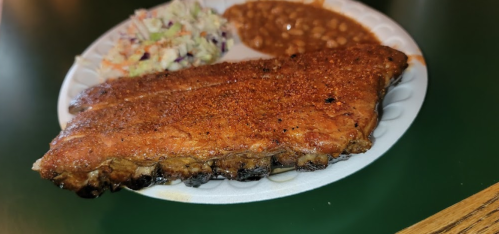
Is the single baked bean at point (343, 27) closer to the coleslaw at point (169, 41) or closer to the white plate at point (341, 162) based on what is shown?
the white plate at point (341, 162)

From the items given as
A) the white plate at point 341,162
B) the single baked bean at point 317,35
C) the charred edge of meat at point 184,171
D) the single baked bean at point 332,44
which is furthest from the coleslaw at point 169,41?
the charred edge of meat at point 184,171

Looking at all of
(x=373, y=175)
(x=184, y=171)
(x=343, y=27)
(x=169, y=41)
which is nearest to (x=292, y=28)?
(x=343, y=27)

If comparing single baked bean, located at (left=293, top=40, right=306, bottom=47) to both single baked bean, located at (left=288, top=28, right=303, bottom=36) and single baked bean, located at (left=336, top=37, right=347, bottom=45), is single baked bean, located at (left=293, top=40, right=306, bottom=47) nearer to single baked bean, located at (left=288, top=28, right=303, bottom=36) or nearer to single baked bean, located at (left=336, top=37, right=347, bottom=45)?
single baked bean, located at (left=288, top=28, right=303, bottom=36)

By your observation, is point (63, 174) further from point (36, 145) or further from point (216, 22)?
point (216, 22)

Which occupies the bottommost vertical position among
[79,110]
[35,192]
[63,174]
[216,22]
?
[35,192]

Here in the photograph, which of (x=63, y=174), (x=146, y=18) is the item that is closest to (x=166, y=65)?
(x=146, y=18)

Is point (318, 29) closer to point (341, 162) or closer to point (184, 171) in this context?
point (341, 162)
